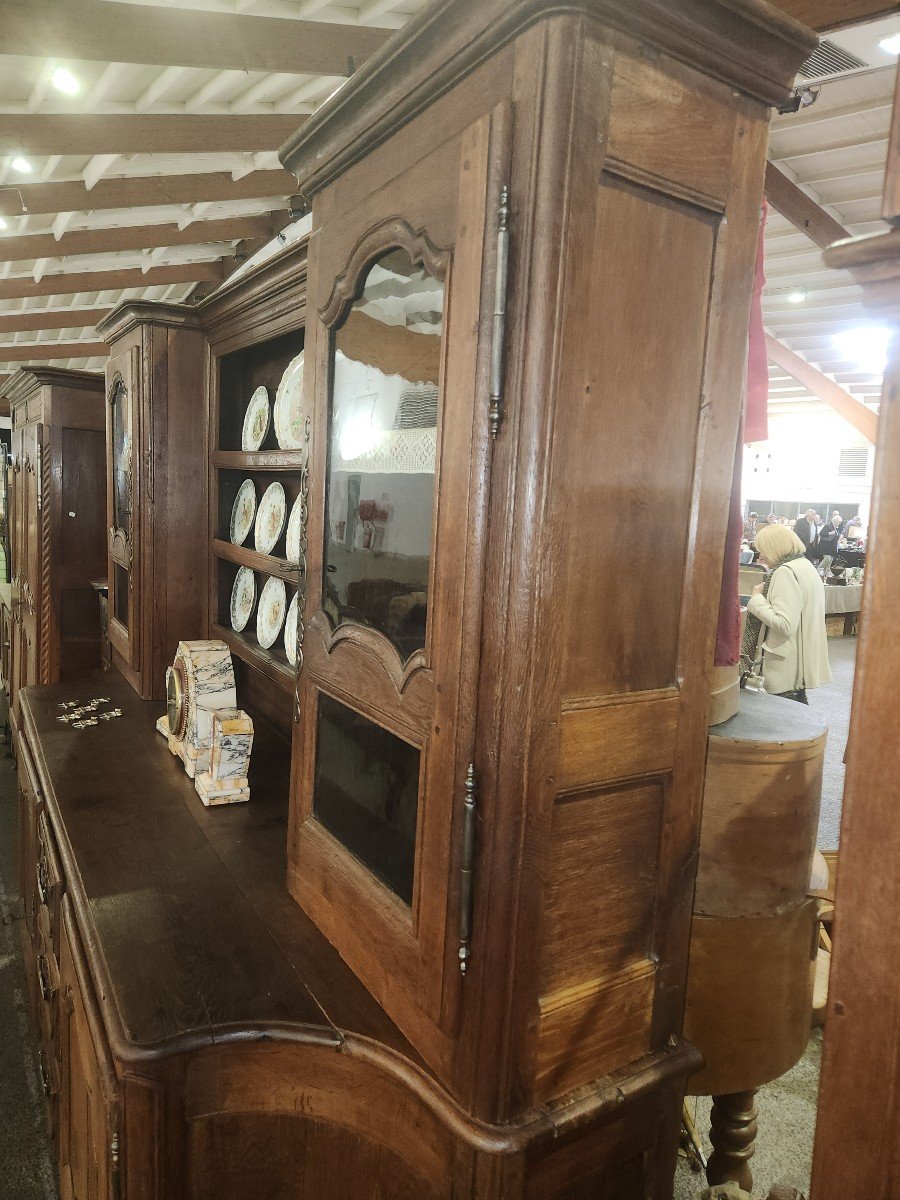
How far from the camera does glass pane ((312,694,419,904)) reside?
1.17 m

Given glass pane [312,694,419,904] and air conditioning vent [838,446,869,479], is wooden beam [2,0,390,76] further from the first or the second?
air conditioning vent [838,446,869,479]

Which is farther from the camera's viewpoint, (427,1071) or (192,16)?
(192,16)

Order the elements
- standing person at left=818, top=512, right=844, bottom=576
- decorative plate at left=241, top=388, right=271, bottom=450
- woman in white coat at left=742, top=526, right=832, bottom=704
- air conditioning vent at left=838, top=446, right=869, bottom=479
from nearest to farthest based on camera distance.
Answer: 1. decorative plate at left=241, top=388, right=271, bottom=450
2. woman in white coat at left=742, top=526, right=832, bottom=704
3. standing person at left=818, top=512, right=844, bottom=576
4. air conditioning vent at left=838, top=446, right=869, bottom=479

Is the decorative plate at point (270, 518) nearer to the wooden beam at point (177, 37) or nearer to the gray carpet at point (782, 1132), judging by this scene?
the wooden beam at point (177, 37)

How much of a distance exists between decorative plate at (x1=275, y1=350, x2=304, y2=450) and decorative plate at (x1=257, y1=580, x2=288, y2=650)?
0.45 metres

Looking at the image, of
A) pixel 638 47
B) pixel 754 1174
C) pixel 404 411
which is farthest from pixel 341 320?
pixel 754 1174

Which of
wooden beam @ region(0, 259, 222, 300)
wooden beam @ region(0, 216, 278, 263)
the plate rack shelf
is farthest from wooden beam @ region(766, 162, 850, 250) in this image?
the plate rack shelf

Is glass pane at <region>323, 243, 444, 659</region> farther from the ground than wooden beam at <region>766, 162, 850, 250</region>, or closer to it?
closer to it

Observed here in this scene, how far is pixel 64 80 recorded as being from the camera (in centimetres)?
287

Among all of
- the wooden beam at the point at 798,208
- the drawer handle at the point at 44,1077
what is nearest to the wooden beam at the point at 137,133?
the drawer handle at the point at 44,1077

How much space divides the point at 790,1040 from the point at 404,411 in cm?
134

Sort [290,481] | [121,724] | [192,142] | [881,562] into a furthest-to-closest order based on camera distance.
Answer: [192,142] → [121,724] → [290,481] → [881,562]

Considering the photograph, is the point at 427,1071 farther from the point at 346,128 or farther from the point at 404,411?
the point at 346,128

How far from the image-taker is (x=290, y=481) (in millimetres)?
2373
